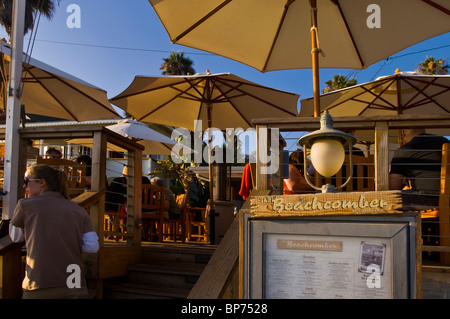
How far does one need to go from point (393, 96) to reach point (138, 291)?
20.9 feet

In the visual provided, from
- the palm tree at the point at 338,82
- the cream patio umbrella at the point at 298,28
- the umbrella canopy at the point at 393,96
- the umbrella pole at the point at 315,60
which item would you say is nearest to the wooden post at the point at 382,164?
the umbrella pole at the point at 315,60

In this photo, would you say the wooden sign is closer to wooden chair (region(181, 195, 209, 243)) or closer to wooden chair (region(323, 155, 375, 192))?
wooden chair (region(323, 155, 375, 192))

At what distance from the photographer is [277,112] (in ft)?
25.1

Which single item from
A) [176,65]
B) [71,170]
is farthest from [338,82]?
[71,170]

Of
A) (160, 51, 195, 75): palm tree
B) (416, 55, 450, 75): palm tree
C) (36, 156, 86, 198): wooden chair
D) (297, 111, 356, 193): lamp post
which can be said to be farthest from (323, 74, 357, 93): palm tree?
(297, 111, 356, 193): lamp post

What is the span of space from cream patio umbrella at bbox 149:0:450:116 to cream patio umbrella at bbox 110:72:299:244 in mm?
1177

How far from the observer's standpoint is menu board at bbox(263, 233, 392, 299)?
5.52 ft

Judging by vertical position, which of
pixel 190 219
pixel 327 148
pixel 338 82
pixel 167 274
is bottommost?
pixel 167 274

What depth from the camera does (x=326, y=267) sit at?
1.75 m

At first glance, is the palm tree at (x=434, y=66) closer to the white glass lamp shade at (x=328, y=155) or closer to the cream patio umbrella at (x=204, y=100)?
the cream patio umbrella at (x=204, y=100)

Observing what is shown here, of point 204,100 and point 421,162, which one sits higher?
point 204,100

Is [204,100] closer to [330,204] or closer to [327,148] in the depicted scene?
[327,148]
